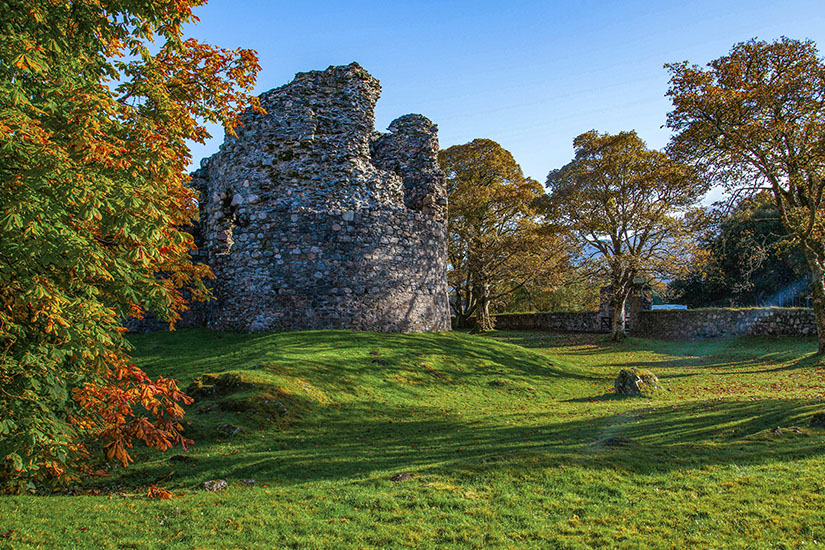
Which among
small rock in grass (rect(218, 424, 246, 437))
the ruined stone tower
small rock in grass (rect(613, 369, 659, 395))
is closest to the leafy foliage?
small rock in grass (rect(613, 369, 659, 395))

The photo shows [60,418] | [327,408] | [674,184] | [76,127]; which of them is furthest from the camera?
[674,184]

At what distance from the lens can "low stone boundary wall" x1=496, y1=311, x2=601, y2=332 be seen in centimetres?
3356

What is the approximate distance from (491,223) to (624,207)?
8.19 meters

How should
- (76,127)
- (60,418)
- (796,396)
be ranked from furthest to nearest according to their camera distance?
(796,396) → (60,418) → (76,127)

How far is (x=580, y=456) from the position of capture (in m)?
6.26

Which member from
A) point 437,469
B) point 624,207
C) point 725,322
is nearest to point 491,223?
point 624,207

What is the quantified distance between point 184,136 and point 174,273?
171 centimetres

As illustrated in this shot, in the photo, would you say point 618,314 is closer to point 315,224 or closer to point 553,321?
point 553,321

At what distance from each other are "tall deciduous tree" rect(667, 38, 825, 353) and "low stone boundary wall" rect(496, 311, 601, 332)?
1613cm

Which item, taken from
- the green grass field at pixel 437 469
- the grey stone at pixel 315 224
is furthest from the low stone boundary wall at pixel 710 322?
the grey stone at pixel 315 224

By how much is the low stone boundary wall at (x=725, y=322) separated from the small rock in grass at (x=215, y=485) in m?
27.9

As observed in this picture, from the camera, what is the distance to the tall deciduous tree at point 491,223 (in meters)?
29.7

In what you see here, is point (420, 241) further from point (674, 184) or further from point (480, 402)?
point (674, 184)

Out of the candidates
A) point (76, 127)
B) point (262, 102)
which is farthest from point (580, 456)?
point (262, 102)
